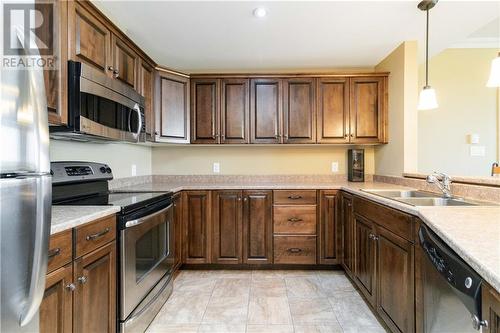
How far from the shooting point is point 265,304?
2102mm

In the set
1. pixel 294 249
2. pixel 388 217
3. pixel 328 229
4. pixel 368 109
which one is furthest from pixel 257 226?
pixel 368 109

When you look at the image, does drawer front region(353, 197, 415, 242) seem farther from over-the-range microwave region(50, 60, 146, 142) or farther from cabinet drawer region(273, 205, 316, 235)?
over-the-range microwave region(50, 60, 146, 142)

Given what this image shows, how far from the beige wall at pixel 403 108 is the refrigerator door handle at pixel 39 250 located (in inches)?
112

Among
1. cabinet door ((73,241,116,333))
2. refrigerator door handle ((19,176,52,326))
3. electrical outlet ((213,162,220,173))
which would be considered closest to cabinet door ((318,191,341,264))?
electrical outlet ((213,162,220,173))

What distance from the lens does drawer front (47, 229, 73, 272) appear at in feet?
3.28

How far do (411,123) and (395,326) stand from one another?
1878 mm

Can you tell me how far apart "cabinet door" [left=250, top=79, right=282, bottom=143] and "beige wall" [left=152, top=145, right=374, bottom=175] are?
33 cm

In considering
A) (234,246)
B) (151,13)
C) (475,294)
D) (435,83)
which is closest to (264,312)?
(234,246)

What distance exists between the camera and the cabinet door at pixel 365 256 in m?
1.93

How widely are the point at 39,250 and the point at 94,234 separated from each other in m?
0.51

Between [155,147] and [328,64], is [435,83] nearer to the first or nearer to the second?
[328,64]

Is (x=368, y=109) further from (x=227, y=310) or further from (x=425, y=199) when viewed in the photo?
(x=227, y=310)

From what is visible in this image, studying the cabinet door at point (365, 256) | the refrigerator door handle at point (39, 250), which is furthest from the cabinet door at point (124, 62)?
the cabinet door at point (365, 256)

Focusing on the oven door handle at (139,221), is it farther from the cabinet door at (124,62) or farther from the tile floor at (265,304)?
the cabinet door at (124,62)
